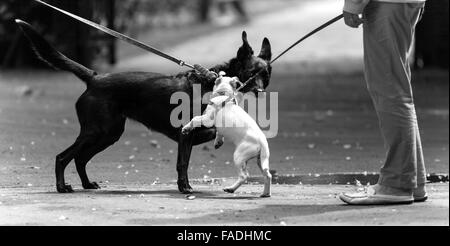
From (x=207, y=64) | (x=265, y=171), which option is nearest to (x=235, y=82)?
(x=265, y=171)

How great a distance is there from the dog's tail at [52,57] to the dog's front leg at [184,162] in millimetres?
907

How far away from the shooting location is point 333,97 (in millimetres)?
17266

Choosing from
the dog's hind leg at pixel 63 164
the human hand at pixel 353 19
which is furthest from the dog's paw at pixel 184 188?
the human hand at pixel 353 19

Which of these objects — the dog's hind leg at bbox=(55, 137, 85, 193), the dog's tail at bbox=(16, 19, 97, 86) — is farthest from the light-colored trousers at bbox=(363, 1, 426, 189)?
the dog's hind leg at bbox=(55, 137, 85, 193)

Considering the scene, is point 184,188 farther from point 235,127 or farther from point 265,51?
point 265,51

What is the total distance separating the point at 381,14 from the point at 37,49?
2936 millimetres

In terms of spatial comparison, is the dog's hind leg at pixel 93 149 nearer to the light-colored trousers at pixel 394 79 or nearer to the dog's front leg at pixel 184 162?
the dog's front leg at pixel 184 162

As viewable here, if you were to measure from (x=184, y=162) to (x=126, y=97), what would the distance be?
2.37 feet

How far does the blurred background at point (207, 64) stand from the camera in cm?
1041

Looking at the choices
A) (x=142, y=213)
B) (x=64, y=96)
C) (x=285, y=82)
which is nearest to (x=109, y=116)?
(x=142, y=213)

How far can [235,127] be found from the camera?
7.49 meters

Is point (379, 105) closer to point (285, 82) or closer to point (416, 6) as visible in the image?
point (416, 6)

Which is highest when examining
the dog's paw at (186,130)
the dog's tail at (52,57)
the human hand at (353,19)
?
the human hand at (353,19)

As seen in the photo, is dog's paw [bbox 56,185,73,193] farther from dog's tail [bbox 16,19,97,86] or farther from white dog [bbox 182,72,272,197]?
white dog [bbox 182,72,272,197]
